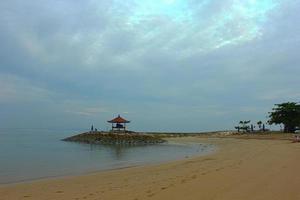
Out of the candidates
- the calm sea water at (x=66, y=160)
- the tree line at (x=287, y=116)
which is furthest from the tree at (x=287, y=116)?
the calm sea water at (x=66, y=160)

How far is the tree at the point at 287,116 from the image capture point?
59.6 meters

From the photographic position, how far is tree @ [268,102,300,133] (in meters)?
59.6

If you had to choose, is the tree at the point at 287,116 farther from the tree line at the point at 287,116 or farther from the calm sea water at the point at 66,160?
→ the calm sea water at the point at 66,160

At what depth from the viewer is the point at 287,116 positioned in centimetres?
6053

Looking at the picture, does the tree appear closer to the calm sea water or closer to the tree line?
the tree line

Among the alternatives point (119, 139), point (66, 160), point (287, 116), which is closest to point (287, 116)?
point (287, 116)

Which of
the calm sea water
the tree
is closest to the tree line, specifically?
the tree

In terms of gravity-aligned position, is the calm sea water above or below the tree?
below

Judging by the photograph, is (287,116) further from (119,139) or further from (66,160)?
(66,160)

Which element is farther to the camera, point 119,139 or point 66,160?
point 119,139

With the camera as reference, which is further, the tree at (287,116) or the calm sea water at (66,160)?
the tree at (287,116)

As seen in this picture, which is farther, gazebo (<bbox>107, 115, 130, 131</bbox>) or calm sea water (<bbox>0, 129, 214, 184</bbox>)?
gazebo (<bbox>107, 115, 130, 131</bbox>)

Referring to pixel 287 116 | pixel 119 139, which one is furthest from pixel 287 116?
pixel 119 139

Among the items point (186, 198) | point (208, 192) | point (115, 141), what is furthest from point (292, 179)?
point (115, 141)
